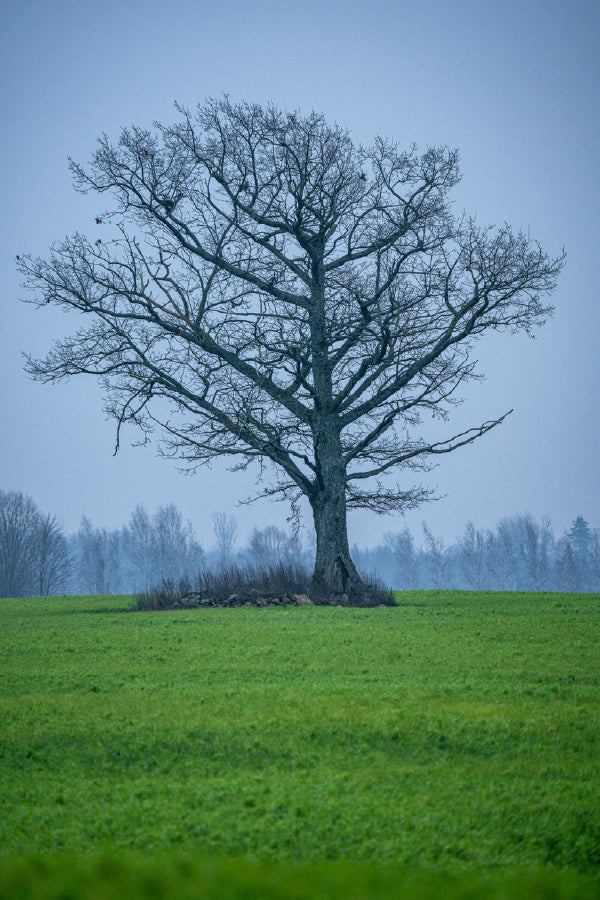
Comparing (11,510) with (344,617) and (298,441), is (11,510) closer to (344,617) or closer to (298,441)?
(298,441)

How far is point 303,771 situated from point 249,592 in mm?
11520

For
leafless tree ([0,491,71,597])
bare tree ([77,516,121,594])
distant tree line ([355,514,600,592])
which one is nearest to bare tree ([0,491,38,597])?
leafless tree ([0,491,71,597])

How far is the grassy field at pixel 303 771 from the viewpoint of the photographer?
2.49 meters

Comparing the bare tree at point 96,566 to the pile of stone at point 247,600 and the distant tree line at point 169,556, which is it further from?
the pile of stone at point 247,600

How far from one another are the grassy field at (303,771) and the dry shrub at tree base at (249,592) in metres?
6.60

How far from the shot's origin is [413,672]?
22.1 ft

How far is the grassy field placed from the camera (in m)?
2.49

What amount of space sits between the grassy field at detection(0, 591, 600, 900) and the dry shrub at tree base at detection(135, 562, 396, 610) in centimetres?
660

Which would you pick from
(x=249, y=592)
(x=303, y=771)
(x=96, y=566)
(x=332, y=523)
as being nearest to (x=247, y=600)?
(x=249, y=592)

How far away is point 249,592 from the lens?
605 inches

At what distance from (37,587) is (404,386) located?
53888mm

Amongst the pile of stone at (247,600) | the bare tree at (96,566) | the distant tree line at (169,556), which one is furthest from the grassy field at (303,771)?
the bare tree at (96,566)

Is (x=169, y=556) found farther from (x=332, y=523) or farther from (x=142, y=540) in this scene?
(x=332, y=523)

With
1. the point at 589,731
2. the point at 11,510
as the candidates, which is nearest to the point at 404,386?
the point at 589,731
